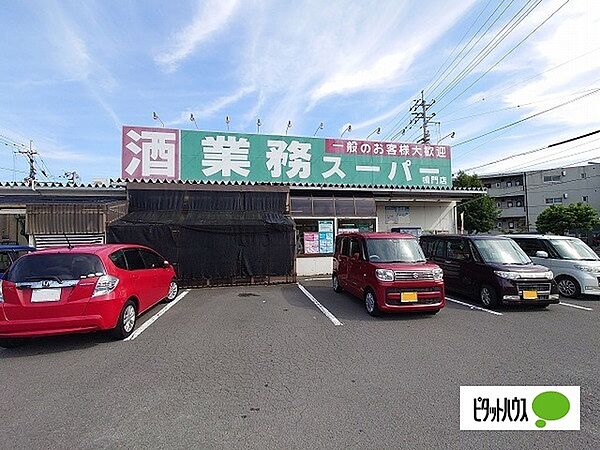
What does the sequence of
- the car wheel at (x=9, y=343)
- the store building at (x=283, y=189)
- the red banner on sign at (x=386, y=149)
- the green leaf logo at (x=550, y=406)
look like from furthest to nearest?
the red banner on sign at (x=386, y=149)
the store building at (x=283, y=189)
the car wheel at (x=9, y=343)
the green leaf logo at (x=550, y=406)

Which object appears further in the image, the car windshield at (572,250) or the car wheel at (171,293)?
the car windshield at (572,250)

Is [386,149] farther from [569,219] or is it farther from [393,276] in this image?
[569,219]

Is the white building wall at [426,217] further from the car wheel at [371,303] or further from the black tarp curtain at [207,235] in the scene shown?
the car wheel at [371,303]

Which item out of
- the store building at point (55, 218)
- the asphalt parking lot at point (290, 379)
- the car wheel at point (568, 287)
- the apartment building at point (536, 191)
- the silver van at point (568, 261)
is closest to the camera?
the asphalt parking lot at point (290, 379)

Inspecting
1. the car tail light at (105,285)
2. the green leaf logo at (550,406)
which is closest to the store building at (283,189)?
the car tail light at (105,285)

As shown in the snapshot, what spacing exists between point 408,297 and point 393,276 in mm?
466

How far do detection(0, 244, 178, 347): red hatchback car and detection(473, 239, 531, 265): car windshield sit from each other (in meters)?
7.40

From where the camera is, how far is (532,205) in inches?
1539

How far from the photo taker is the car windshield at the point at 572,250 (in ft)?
28.8

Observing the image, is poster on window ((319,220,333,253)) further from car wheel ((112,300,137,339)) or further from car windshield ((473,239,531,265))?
car wheel ((112,300,137,339))

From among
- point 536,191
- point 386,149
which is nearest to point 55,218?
point 386,149

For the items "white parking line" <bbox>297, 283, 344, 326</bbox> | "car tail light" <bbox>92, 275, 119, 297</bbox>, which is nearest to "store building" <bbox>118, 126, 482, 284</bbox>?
"white parking line" <bbox>297, 283, 344, 326</bbox>

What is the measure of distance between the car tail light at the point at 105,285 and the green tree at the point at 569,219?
31.2m

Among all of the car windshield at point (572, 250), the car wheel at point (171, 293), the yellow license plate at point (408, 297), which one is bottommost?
the car wheel at point (171, 293)
